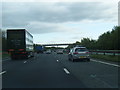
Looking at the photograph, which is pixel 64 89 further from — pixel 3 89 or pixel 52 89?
pixel 3 89

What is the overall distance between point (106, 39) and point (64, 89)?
85362 millimetres

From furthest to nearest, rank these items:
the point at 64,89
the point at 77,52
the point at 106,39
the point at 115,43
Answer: the point at 106,39
the point at 115,43
the point at 77,52
the point at 64,89

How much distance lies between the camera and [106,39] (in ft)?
304

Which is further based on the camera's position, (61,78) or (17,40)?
(17,40)

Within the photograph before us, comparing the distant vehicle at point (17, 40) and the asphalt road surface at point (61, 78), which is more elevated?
the distant vehicle at point (17, 40)

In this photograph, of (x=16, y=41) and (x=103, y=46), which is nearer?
(x=16, y=41)

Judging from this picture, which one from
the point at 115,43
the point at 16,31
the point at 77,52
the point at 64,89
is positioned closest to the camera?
the point at 64,89

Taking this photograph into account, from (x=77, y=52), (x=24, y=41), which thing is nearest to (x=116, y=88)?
(x=77, y=52)

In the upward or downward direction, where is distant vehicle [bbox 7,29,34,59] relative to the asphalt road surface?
upward

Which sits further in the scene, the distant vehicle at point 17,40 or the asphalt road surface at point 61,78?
the distant vehicle at point 17,40

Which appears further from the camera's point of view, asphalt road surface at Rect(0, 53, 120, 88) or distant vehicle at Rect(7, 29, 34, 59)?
distant vehicle at Rect(7, 29, 34, 59)

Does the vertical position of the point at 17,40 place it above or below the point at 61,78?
above

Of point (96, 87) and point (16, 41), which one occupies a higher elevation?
point (16, 41)

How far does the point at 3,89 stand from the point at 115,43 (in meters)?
73.9
